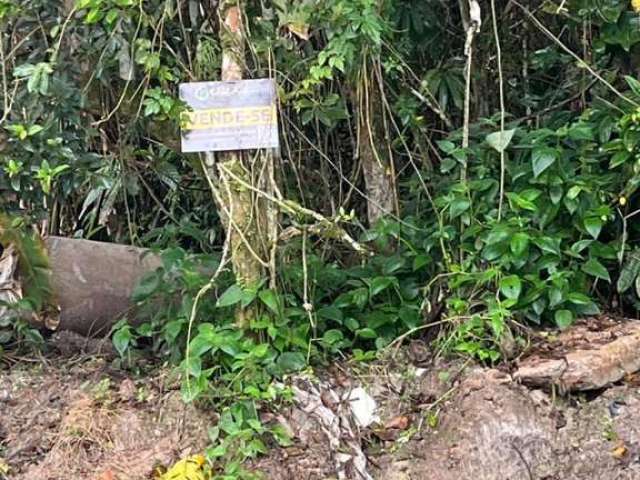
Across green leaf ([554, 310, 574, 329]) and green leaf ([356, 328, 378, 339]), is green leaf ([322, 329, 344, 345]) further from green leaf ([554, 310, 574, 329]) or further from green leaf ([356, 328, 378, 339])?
green leaf ([554, 310, 574, 329])

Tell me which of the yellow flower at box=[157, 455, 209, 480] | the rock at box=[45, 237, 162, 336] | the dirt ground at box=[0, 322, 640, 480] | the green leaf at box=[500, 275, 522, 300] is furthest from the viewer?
the rock at box=[45, 237, 162, 336]

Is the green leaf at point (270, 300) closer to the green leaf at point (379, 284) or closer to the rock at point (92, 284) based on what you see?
the green leaf at point (379, 284)

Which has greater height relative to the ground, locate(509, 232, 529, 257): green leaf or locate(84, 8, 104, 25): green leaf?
locate(84, 8, 104, 25): green leaf

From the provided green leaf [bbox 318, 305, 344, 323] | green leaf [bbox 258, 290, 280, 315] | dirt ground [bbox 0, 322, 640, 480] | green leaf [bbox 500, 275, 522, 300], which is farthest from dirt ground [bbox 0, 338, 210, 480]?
green leaf [bbox 500, 275, 522, 300]

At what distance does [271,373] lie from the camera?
2.23m

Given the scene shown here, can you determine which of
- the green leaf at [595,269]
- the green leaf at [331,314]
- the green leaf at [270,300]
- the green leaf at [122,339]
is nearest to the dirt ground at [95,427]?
the green leaf at [122,339]

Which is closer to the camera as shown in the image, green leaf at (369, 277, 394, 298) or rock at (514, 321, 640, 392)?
rock at (514, 321, 640, 392)

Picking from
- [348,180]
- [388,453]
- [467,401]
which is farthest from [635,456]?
[348,180]

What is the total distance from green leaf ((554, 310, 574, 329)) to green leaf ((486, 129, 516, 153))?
585 mm

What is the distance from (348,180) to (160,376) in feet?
3.61

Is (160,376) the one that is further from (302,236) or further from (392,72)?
(392,72)

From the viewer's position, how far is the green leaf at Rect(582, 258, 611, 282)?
2.40 m

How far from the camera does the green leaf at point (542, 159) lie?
2.46 metres

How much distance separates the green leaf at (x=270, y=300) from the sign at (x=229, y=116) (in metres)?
0.45
